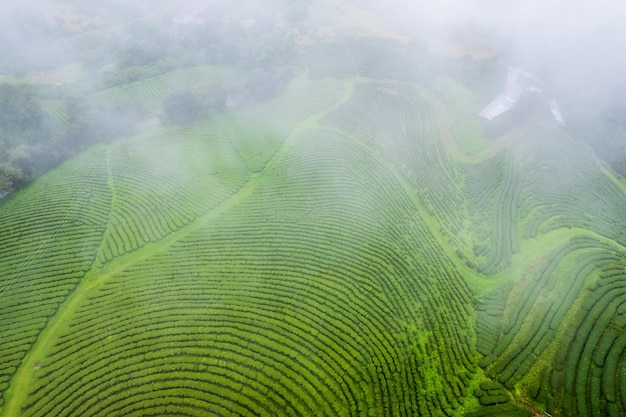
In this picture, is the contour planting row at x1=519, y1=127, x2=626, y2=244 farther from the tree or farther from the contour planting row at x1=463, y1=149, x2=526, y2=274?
the tree

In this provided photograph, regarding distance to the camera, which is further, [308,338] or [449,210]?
[449,210]

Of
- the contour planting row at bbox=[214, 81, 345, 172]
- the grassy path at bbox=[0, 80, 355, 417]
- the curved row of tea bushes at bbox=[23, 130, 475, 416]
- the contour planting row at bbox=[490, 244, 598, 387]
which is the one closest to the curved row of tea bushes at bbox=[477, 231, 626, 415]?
the contour planting row at bbox=[490, 244, 598, 387]

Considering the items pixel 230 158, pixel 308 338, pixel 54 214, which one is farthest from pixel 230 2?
pixel 308 338

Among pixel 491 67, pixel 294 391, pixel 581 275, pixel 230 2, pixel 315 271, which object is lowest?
pixel 294 391

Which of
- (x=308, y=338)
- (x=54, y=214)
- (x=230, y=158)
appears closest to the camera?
(x=308, y=338)

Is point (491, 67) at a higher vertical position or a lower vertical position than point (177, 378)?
higher

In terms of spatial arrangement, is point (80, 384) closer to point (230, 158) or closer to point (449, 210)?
point (230, 158)

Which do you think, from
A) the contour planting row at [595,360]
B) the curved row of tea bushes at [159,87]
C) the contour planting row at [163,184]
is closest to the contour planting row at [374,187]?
the contour planting row at [595,360]
